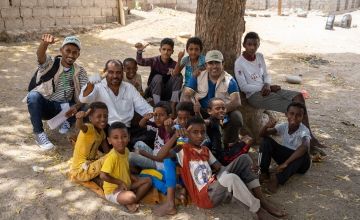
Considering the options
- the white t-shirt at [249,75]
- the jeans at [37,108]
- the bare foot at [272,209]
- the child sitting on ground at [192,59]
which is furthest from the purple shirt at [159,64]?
the bare foot at [272,209]

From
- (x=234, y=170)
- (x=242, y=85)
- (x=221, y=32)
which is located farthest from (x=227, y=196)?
(x=221, y=32)

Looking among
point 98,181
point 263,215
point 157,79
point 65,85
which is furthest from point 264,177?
point 65,85

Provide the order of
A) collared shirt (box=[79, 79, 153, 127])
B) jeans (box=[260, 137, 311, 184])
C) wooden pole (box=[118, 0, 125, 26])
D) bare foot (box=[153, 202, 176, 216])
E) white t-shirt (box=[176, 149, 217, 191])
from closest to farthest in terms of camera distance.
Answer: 1. bare foot (box=[153, 202, 176, 216])
2. white t-shirt (box=[176, 149, 217, 191])
3. jeans (box=[260, 137, 311, 184])
4. collared shirt (box=[79, 79, 153, 127])
5. wooden pole (box=[118, 0, 125, 26])

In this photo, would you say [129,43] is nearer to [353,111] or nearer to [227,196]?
[353,111]

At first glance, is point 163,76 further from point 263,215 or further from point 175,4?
point 175,4

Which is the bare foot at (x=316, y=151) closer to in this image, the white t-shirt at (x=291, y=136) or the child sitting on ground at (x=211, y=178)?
the white t-shirt at (x=291, y=136)

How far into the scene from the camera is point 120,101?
→ 14.7ft

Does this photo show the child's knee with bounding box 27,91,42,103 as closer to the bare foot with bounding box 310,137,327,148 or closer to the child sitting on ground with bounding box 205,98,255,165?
the child sitting on ground with bounding box 205,98,255,165

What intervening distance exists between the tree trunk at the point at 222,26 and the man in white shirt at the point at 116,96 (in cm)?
124

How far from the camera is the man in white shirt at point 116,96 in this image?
4.35 metres

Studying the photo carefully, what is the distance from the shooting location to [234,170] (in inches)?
140

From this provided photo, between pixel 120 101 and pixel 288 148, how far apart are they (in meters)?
2.03

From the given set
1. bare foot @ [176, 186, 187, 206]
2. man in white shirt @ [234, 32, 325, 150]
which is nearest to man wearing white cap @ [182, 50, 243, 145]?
man in white shirt @ [234, 32, 325, 150]

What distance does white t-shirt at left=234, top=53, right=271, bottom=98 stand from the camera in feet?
16.0
